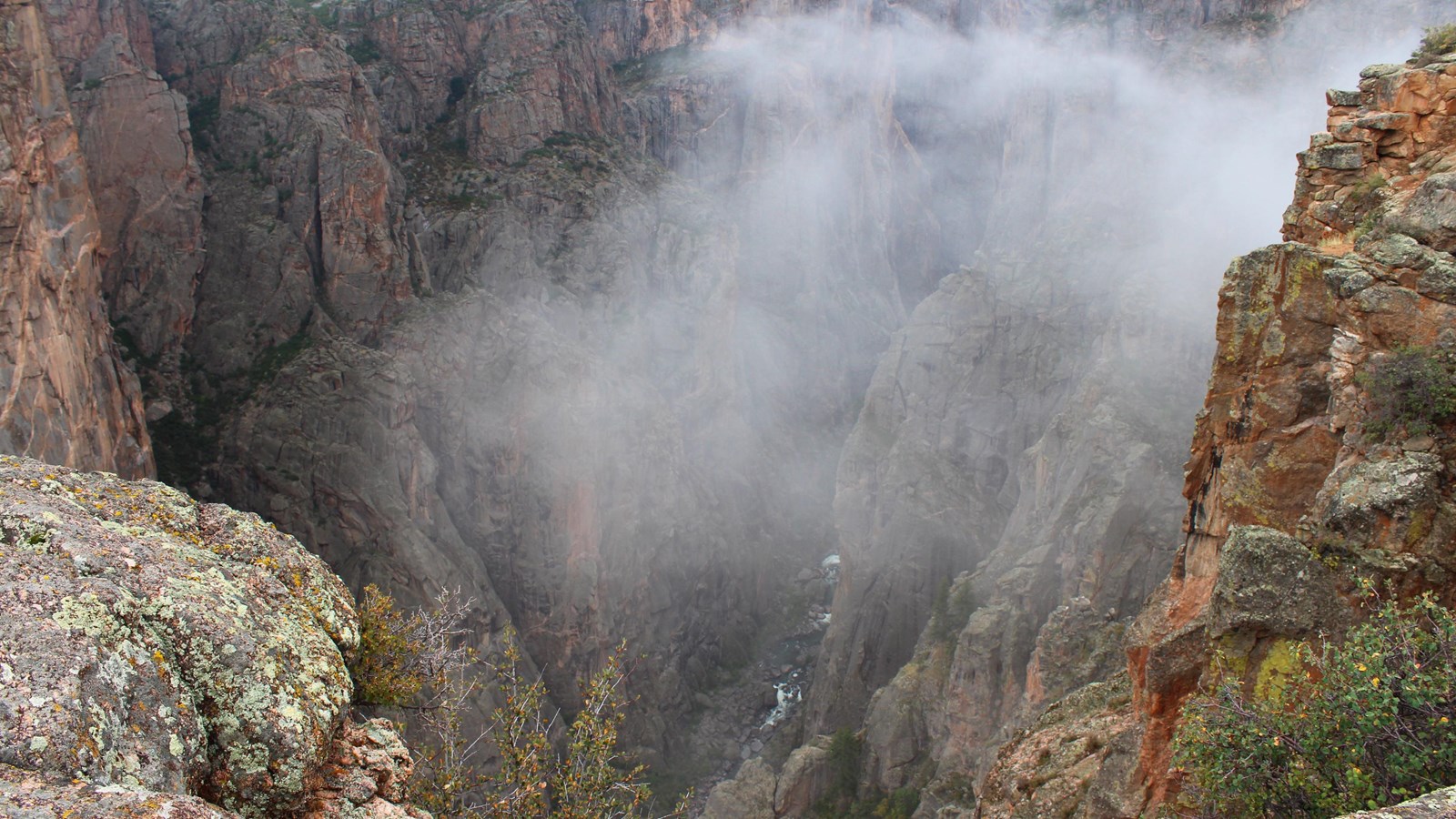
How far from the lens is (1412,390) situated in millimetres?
12469

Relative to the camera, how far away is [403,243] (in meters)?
64.0

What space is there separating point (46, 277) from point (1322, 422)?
3776 centimetres

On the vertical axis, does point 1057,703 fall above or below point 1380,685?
below

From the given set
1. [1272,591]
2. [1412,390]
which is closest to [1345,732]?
[1272,591]

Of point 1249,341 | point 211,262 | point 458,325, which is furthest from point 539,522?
point 1249,341

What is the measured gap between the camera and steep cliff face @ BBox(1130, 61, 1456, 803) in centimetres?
1240

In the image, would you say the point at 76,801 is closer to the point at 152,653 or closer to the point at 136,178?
the point at 152,653

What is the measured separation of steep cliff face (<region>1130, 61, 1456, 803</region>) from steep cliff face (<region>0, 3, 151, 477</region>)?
3243 centimetres

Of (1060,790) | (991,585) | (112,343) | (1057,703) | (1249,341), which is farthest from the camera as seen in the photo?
(991,585)

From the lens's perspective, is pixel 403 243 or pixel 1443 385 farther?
pixel 403 243

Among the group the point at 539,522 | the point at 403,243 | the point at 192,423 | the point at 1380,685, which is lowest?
the point at 539,522

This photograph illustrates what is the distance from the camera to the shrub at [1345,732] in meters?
8.80

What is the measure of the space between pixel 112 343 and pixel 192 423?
40.8 feet

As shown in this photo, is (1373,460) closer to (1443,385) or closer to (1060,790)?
(1443,385)
